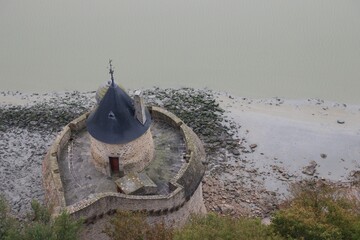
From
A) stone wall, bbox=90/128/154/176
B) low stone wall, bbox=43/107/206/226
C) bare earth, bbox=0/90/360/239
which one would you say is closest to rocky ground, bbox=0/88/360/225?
bare earth, bbox=0/90/360/239

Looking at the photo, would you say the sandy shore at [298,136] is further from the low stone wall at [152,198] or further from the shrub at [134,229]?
the shrub at [134,229]

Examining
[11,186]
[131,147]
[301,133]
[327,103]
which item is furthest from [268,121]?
[11,186]

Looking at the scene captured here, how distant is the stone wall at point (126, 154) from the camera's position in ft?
59.8

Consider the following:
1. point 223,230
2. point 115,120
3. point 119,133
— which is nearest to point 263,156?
point 119,133

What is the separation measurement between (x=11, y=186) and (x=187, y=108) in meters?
10.5

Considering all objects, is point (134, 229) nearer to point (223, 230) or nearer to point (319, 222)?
point (223, 230)

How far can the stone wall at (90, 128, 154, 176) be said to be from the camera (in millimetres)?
18228

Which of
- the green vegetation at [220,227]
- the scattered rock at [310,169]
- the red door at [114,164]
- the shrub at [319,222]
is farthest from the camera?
the scattered rock at [310,169]

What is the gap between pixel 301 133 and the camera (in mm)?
27188

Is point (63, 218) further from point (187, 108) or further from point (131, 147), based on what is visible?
point (187, 108)

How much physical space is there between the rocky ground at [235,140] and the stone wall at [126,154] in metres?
5.88

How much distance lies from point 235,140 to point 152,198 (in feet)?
35.6

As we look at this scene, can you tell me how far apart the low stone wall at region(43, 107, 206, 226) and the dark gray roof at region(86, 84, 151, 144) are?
6.72ft

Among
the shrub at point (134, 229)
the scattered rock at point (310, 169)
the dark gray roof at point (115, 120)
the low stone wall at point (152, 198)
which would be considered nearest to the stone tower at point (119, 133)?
the dark gray roof at point (115, 120)
